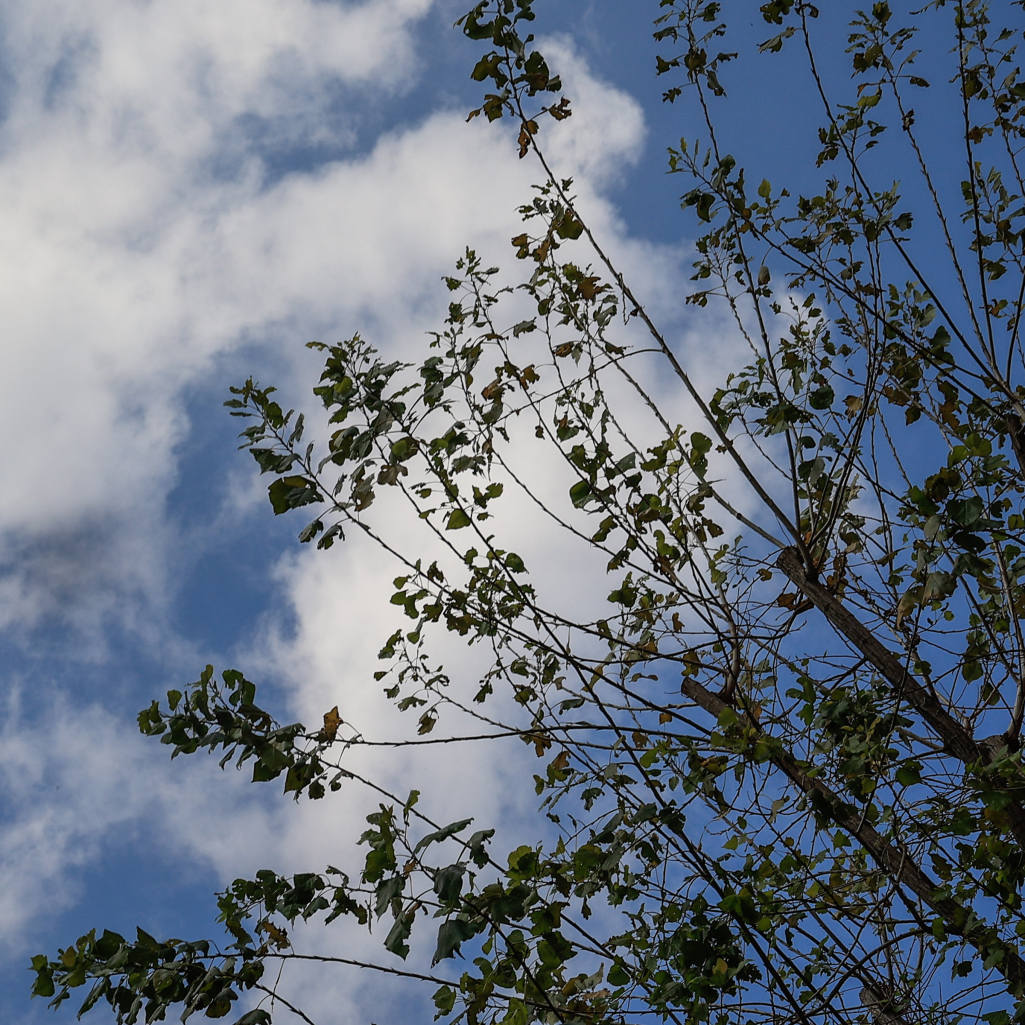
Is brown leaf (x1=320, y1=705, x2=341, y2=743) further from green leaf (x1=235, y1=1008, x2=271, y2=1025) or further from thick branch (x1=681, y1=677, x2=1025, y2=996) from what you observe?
thick branch (x1=681, y1=677, x2=1025, y2=996)

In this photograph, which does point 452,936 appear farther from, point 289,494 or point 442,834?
point 289,494

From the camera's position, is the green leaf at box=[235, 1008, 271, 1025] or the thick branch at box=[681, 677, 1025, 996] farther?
the thick branch at box=[681, 677, 1025, 996]

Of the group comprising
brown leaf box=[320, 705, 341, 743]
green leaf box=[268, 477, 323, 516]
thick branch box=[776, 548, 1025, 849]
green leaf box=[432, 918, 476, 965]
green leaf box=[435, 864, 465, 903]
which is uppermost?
green leaf box=[268, 477, 323, 516]

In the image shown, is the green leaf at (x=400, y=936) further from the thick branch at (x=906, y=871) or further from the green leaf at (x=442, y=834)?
the thick branch at (x=906, y=871)

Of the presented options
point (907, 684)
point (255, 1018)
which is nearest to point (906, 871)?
point (907, 684)

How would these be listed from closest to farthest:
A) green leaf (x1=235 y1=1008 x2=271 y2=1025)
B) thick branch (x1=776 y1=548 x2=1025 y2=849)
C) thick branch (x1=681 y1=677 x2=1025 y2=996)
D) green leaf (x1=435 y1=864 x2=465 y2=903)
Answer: green leaf (x1=435 y1=864 x2=465 y2=903)
green leaf (x1=235 y1=1008 x2=271 y2=1025)
thick branch (x1=681 y1=677 x2=1025 y2=996)
thick branch (x1=776 y1=548 x2=1025 y2=849)

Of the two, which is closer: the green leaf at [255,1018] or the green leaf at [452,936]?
the green leaf at [452,936]

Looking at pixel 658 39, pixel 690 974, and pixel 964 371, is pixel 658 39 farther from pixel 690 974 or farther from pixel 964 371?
pixel 690 974

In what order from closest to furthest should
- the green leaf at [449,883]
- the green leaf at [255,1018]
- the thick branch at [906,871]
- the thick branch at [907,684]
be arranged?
the green leaf at [449,883]
the green leaf at [255,1018]
the thick branch at [906,871]
the thick branch at [907,684]

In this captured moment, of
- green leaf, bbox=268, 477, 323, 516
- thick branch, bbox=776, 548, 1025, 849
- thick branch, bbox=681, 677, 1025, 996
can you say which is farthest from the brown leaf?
thick branch, bbox=776, 548, 1025, 849

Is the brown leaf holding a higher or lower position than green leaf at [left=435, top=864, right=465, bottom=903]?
higher

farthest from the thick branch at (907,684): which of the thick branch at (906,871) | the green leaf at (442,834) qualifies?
the green leaf at (442,834)

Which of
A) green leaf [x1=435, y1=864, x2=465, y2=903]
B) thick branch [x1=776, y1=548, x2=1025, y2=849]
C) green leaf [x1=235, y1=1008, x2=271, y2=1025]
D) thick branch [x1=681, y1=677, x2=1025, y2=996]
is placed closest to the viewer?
green leaf [x1=435, y1=864, x2=465, y2=903]

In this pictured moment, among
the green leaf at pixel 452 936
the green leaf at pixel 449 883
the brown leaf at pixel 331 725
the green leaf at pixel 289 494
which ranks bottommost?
the green leaf at pixel 452 936
